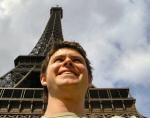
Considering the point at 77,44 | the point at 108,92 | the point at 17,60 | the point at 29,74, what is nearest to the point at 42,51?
the point at 17,60

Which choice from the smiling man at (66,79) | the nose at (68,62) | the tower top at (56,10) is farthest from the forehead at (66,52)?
the tower top at (56,10)

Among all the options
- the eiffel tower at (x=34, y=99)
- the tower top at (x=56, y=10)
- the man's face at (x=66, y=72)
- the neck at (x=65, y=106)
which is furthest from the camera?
the tower top at (x=56, y=10)

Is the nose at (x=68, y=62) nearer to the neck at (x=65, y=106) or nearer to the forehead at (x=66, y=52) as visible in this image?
the forehead at (x=66, y=52)

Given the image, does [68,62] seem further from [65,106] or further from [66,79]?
[65,106]

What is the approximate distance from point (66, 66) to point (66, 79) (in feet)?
0.66

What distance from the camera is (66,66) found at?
11.4 ft

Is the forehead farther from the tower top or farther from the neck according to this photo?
the tower top

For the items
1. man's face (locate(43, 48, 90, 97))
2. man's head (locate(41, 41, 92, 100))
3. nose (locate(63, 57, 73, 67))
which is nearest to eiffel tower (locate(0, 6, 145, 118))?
man's head (locate(41, 41, 92, 100))

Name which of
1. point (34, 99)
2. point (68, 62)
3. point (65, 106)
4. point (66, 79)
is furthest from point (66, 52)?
point (34, 99)

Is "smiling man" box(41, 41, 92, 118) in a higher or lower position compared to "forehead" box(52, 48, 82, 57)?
lower

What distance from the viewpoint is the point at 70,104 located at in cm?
324

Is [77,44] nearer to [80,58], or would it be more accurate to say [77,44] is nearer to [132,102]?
[80,58]

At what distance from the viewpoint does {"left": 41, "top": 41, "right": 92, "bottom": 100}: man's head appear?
11.1 feet

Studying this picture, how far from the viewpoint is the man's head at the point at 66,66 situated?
339 centimetres
